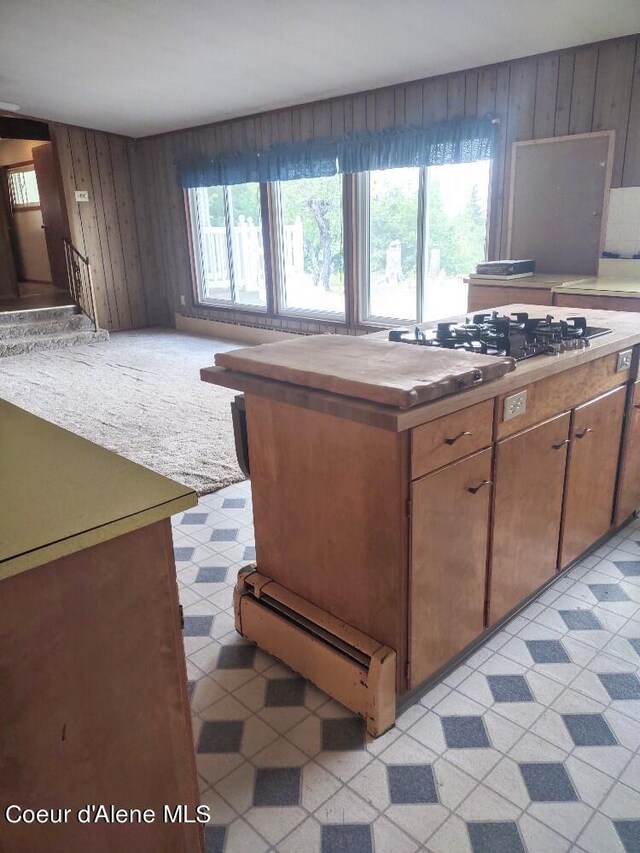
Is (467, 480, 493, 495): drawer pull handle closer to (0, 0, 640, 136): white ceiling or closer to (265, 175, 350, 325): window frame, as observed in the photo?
(0, 0, 640, 136): white ceiling

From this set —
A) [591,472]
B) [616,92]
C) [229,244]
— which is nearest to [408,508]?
[591,472]

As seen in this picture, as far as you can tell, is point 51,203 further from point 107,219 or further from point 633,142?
point 633,142

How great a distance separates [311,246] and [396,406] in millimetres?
5464

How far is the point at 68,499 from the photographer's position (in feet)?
3.38

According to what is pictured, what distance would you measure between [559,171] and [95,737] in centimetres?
464

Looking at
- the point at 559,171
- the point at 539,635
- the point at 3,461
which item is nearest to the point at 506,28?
the point at 559,171

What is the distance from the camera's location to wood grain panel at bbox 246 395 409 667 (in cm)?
162

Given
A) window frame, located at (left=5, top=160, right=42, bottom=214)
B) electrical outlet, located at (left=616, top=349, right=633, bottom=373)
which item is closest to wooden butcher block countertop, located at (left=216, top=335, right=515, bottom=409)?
electrical outlet, located at (left=616, top=349, right=633, bottom=373)

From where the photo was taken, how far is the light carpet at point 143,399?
386cm

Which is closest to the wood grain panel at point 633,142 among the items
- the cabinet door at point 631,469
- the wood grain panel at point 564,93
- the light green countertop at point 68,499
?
the wood grain panel at point 564,93

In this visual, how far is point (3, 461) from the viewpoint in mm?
1203

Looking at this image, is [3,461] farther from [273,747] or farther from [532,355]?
[532,355]

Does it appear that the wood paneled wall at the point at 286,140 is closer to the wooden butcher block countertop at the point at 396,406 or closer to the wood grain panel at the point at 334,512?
the wooden butcher block countertop at the point at 396,406

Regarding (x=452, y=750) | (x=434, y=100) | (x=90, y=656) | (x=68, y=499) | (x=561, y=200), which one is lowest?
(x=452, y=750)
